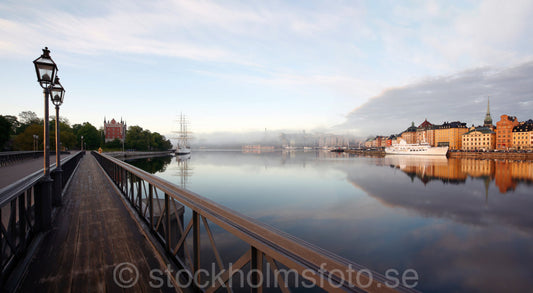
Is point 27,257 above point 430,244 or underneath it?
above

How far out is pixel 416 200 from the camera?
19.3 metres

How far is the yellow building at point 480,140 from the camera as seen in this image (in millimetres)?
91875

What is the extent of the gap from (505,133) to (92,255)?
125 m

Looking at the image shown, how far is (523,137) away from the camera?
269 ft

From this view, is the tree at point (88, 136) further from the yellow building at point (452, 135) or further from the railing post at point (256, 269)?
the yellow building at point (452, 135)

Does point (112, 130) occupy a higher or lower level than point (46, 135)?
higher

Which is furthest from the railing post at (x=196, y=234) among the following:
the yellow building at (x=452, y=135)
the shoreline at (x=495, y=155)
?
the yellow building at (x=452, y=135)

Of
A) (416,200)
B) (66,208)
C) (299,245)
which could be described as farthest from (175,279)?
(416,200)

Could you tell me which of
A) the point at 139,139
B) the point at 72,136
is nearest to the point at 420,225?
the point at 72,136

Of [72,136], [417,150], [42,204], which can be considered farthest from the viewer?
[417,150]

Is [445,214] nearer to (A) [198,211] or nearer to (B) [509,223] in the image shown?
(B) [509,223]

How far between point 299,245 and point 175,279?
7.61ft

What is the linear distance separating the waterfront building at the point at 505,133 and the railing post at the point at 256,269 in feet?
402

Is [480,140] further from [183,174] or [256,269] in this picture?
[256,269]
